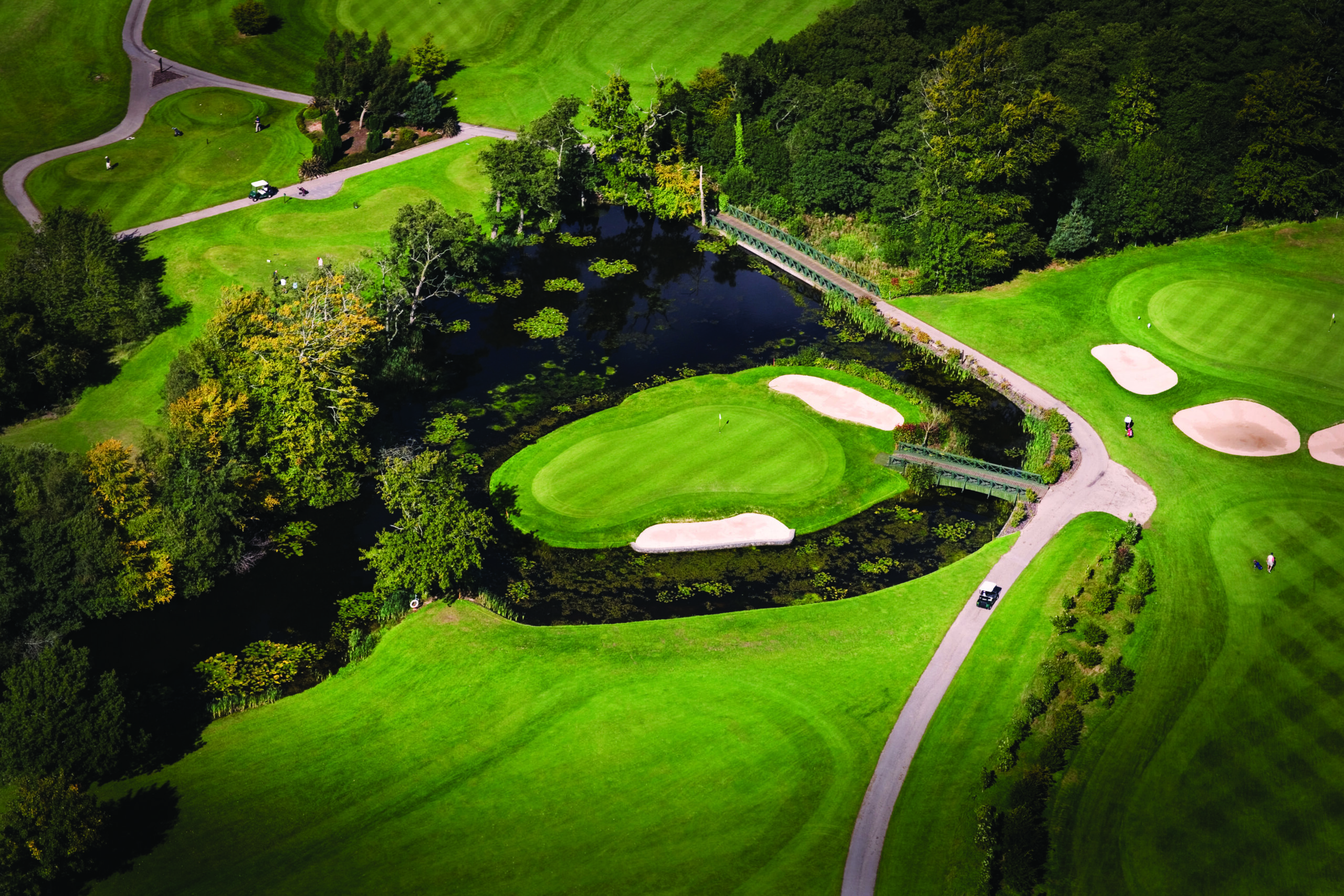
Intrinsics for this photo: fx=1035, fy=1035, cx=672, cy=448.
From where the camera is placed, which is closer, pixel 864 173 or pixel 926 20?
pixel 864 173

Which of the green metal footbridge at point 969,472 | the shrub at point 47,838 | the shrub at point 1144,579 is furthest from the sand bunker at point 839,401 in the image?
the shrub at point 47,838

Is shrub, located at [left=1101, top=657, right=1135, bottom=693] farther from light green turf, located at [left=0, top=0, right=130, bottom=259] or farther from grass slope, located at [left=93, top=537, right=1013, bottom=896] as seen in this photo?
light green turf, located at [left=0, top=0, right=130, bottom=259]

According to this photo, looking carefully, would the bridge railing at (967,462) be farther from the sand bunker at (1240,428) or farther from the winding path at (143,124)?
the winding path at (143,124)

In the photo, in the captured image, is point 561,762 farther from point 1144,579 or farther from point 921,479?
point 1144,579

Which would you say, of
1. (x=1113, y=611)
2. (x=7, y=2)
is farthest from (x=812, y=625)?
(x=7, y=2)

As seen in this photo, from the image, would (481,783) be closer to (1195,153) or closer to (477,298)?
(477,298)

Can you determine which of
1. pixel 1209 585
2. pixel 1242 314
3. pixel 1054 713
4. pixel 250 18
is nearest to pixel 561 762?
pixel 1054 713
